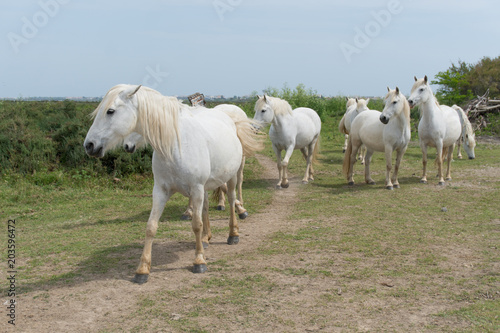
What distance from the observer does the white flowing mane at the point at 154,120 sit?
4219mm

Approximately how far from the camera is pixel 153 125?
4.25 metres

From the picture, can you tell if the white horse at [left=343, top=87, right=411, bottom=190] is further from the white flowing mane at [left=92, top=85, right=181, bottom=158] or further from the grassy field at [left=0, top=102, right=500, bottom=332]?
the white flowing mane at [left=92, top=85, right=181, bottom=158]

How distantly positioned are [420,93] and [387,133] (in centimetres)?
126

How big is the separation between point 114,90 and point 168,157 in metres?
0.81

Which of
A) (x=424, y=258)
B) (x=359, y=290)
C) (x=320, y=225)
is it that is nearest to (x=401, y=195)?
(x=320, y=225)

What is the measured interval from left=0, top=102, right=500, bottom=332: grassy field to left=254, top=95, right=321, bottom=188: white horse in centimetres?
96

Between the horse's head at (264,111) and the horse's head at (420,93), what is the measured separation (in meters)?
3.00

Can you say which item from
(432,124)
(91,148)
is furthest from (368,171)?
(91,148)

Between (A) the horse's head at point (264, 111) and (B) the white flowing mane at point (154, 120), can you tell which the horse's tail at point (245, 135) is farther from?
(A) the horse's head at point (264, 111)

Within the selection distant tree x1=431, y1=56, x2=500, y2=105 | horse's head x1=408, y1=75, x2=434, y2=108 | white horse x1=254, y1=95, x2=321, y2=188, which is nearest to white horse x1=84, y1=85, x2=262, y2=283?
white horse x1=254, y1=95, x2=321, y2=188

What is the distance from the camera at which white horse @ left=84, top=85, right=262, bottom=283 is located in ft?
13.5

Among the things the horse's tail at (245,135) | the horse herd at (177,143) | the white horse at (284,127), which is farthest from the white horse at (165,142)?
the white horse at (284,127)

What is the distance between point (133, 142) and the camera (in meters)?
4.64

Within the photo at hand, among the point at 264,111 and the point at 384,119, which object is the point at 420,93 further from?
the point at 264,111
